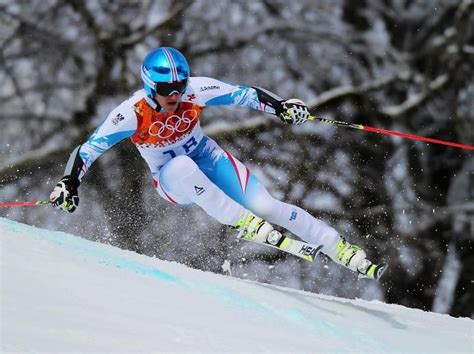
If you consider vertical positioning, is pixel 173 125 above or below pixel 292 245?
above

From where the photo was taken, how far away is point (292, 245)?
529cm

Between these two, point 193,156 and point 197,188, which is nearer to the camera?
point 197,188

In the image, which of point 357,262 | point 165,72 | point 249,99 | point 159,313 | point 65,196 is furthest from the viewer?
point 249,99

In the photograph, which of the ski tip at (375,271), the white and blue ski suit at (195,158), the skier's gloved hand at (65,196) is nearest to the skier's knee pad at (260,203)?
the white and blue ski suit at (195,158)

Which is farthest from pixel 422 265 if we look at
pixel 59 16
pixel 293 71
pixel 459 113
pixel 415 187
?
pixel 59 16

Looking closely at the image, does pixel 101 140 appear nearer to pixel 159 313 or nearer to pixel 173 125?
pixel 173 125

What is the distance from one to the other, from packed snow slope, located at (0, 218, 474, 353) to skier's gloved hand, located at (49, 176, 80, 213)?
199mm

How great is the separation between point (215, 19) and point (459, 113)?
4471 millimetres

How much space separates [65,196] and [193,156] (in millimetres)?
964

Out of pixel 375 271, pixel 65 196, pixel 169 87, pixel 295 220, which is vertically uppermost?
pixel 169 87

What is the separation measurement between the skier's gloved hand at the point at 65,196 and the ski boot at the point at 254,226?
897 millimetres

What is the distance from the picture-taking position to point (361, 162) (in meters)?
15.4

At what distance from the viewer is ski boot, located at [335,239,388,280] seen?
5309mm

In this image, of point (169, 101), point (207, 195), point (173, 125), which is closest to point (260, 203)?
point (207, 195)
